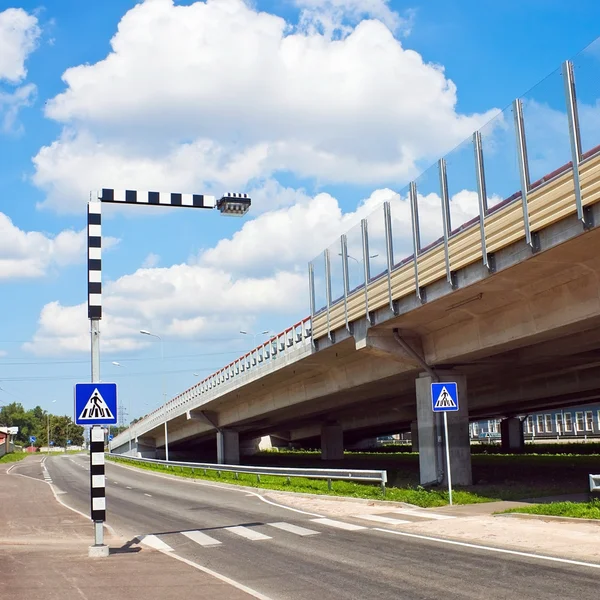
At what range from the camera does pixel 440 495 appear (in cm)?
2111

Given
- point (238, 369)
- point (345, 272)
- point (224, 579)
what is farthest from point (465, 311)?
point (238, 369)

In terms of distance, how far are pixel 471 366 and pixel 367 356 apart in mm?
5507

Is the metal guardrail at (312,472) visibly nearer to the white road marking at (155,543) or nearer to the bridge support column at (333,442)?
the white road marking at (155,543)

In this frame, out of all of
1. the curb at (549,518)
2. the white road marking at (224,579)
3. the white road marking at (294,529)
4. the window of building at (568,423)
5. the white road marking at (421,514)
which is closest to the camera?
the white road marking at (224,579)

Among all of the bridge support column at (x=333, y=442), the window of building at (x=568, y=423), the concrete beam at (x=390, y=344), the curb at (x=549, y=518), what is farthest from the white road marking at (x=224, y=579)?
the window of building at (x=568, y=423)

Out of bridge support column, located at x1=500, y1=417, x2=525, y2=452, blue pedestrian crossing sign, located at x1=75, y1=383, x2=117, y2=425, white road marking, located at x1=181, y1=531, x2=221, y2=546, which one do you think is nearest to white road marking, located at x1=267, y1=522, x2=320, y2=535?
white road marking, located at x1=181, y1=531, x2=221, y2=546

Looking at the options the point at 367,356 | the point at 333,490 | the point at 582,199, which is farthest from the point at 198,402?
the point at 582,199

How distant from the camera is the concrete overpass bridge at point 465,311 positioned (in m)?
16.5

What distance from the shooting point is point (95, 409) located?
1410cm

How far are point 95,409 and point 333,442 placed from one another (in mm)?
47925

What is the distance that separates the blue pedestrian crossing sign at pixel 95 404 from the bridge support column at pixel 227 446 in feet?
151

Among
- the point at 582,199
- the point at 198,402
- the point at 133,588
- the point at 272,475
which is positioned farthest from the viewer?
the point at 198,402

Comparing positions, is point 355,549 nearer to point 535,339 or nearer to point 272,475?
point 535,339

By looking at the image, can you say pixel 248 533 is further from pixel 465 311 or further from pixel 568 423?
pixel 568 423
